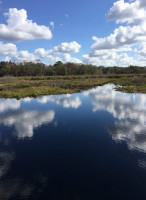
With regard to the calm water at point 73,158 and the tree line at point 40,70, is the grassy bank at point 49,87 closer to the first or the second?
the calm water at point 73,158

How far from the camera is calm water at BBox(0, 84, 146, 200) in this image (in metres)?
9.00

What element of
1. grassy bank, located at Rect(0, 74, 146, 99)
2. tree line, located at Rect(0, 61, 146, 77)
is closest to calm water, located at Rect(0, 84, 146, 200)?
grassy bank, located at Rect(0, 74, 146, 99)

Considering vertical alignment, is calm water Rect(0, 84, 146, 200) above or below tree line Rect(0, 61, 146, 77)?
below

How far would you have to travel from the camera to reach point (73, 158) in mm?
12219

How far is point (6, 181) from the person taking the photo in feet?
32.3

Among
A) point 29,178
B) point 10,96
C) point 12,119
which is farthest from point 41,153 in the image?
point 10,96

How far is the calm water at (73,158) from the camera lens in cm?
900

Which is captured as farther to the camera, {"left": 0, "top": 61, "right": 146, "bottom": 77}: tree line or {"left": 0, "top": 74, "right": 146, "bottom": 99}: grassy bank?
{"left": 0, "top": 61, "right": 146, "bottom": 77}: tree line

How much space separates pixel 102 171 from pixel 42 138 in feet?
24.5

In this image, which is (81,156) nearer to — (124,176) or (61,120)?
(124,176)

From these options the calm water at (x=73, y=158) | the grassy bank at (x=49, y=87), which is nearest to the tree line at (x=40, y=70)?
the grassy bank at (x=49, y=87)

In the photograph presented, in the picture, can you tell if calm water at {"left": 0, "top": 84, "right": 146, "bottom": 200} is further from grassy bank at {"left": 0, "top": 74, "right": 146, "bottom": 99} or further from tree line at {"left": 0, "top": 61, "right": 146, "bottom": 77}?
tree line at {"left": 0, "top": 61, "right": 146, "bottom": 77}

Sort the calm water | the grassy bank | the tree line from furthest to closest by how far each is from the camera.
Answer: the tree line → the grassy bank → the calm water

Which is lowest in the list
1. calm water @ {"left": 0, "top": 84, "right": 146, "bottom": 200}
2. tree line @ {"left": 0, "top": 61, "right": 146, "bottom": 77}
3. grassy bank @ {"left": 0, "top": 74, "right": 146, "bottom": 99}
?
calm water @ {"left": 0, "top": 84, "right": 146, "bottom": 200}
